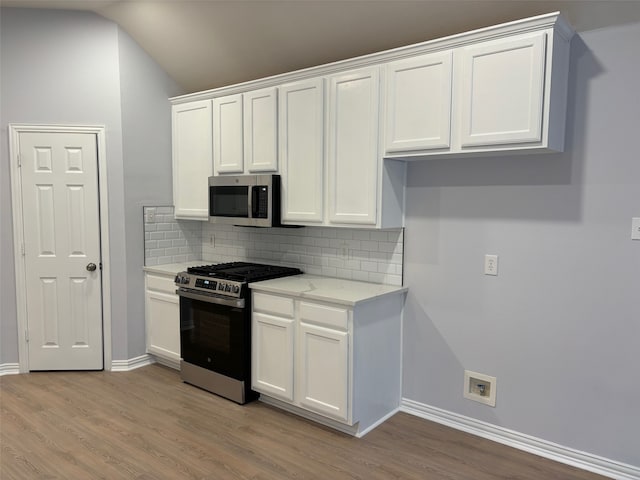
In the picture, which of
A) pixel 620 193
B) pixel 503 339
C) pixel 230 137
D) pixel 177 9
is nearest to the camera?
pixel 620 193

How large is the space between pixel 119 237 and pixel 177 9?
1.92m

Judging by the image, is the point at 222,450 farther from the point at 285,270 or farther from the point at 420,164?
the point at 420,164

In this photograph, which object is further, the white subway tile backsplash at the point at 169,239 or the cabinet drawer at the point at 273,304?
the white subway tile backsplash at the point at 169,239

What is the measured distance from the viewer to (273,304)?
3230mm

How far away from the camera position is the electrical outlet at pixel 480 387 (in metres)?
2.93

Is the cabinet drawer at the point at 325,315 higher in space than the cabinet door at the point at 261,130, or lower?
lower

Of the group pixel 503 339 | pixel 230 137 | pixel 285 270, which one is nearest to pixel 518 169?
pixel 503 339

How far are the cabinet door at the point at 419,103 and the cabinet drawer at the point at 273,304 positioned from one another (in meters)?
1.21

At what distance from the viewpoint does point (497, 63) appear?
2.46m

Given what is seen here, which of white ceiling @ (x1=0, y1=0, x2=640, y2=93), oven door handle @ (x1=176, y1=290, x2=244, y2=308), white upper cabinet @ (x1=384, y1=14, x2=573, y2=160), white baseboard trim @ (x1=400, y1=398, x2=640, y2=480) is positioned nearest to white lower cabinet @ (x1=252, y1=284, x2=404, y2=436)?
oven door handle @ (x1=176, y1=290, x2=244, y2=308)

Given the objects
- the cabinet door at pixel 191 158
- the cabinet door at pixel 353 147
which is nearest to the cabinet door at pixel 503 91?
the cabinet door at pixel 353 147

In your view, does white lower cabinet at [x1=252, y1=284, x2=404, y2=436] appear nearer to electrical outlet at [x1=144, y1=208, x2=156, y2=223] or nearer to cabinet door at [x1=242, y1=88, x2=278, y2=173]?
cabinet door at [x1=242, y1=88, x2=278, y2=173]

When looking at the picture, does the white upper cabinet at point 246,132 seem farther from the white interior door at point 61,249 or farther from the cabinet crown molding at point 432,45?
the white interior door at point 61,249

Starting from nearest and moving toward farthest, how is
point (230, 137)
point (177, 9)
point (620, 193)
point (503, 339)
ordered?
point (620, 193)
point (503, 339)
point (177, 9)
point (230, 137)
